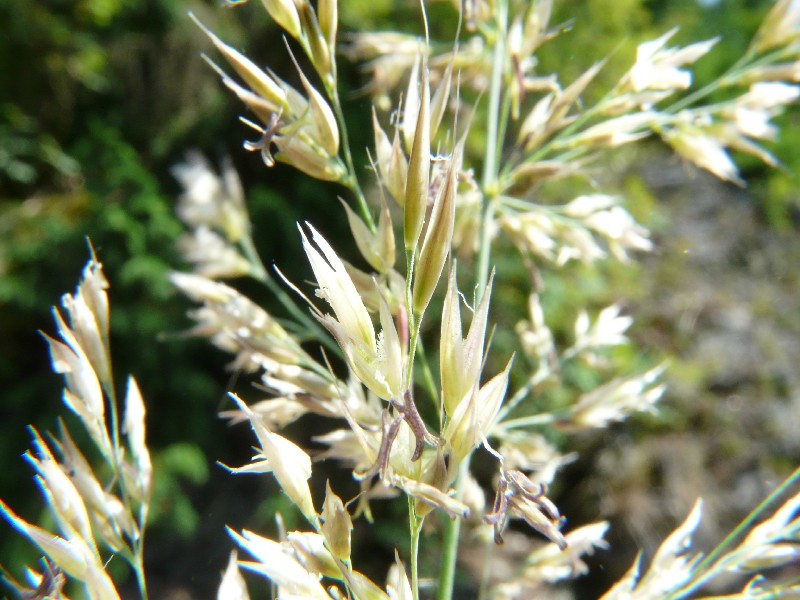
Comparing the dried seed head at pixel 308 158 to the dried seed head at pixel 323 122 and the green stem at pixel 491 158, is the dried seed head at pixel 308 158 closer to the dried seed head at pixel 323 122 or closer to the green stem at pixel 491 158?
the dried seed head at pixel 323 122

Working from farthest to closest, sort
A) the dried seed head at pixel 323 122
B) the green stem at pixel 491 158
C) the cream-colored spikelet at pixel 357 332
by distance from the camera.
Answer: the green stem at pixel 491 158 < the dried seed head at pixel 323 122 < the cream-colored spikelet at pixel 357 332

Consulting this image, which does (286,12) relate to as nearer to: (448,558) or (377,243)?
(377,243)

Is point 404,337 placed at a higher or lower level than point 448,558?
higher

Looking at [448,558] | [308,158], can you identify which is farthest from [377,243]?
[448,558]

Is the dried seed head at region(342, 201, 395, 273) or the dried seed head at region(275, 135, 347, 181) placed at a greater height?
the dried seed head at region(275, 135, 347, 181)

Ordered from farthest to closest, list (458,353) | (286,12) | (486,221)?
1. (486,221)
2. (286,12)
3. (458,353)

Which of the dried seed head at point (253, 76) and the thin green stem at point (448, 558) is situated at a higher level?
the dried seed head at point (253, 76)

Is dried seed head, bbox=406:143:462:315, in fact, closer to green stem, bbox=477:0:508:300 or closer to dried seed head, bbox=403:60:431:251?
dried seed head, bbox=403:60:431:251

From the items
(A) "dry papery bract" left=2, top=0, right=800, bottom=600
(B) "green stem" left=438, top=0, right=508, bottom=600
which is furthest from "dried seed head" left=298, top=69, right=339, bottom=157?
(B) "green stem" left=438, top=0, right=508, bottom=600

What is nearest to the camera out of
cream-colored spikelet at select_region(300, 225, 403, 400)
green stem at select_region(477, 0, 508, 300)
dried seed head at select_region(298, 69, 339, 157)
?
cream-colored spikelet at select_region(300, 225, 403, 400)

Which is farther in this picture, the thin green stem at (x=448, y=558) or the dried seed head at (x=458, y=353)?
the thin green stem at (x=448, y=558)

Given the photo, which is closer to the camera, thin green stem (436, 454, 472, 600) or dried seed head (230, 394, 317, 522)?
dried seed head (230, 394, 317, 522)

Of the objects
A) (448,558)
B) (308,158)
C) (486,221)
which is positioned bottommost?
(448,558)

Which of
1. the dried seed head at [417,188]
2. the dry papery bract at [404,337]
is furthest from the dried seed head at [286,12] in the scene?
the dried seed head at [417,188]
